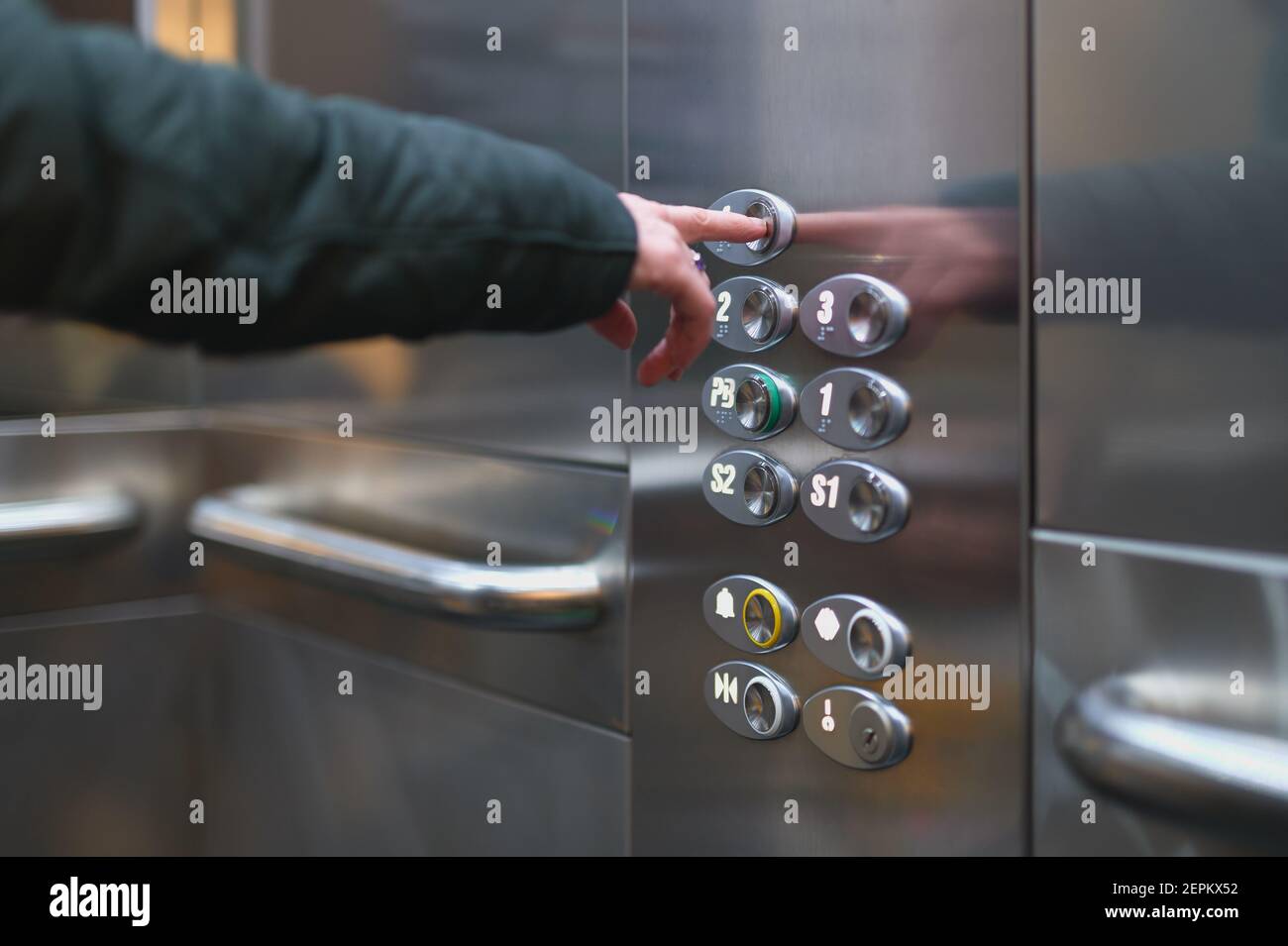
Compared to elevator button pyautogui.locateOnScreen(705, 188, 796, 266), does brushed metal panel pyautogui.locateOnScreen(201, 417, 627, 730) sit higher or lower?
lower

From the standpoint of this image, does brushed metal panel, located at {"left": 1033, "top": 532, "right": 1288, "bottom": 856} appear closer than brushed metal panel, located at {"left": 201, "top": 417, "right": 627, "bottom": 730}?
Yes

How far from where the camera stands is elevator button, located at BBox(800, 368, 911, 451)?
1.51 feet

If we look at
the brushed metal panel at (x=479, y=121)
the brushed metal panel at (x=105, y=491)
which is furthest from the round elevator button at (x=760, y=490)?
the brushed metal panel at (x=105, y=491)

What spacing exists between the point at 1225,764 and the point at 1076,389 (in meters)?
0.13

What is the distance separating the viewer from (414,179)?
1.20 ft

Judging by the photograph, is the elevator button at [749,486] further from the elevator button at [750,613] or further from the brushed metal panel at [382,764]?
the brushed metal panel at [382,764]

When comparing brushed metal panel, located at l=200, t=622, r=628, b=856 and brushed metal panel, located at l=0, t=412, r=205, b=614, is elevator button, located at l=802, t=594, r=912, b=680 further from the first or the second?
brushed metal panel, located at l=0, t=412, r=205, b=614

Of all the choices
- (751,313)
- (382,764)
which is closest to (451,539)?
(382,764)

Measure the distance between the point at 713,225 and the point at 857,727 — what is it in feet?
0.70

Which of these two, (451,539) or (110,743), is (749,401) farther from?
(110,743)

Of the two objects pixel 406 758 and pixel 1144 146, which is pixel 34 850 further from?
pixel 1144 146

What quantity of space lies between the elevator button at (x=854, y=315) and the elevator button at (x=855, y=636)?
103 millimetres

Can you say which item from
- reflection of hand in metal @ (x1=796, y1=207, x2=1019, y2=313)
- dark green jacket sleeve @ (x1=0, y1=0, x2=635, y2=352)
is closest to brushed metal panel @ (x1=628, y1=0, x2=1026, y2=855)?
reflection of hand in metal @ (x1=796, y1=207, x2=1019, y2=313)

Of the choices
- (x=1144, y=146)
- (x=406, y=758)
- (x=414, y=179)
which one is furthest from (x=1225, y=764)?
(x=406, y=758)
